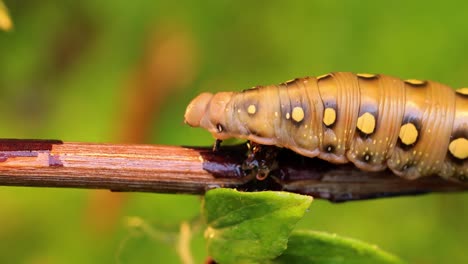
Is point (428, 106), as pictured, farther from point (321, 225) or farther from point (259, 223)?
point (321, 225)

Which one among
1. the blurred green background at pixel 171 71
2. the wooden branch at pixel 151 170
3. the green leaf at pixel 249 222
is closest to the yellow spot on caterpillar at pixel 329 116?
the wooden branch at pixel 151 170

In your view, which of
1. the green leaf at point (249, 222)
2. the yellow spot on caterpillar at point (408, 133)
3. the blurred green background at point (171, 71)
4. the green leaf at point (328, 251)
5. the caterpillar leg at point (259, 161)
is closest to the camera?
the green leaf at point (249, 222)

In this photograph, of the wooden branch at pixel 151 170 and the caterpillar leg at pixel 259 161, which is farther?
the caterpillar leg at pixel 259 161

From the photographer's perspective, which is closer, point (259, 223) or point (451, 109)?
point (259, 223)

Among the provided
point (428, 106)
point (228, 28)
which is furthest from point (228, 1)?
point (428, 106)

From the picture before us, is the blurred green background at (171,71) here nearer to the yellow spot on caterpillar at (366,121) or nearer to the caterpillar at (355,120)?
the caterpillar at (355,120)

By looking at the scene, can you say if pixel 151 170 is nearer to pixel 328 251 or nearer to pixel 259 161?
pixel 259 161
